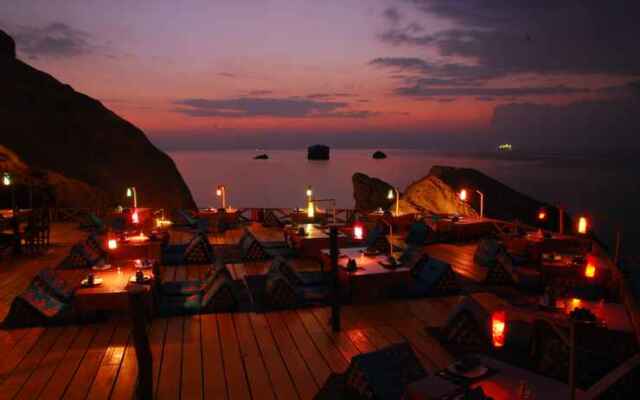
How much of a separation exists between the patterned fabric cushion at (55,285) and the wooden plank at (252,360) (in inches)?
96.2

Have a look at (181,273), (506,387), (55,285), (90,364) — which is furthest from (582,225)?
(55,285)

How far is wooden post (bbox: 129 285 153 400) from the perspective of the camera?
3939 mm

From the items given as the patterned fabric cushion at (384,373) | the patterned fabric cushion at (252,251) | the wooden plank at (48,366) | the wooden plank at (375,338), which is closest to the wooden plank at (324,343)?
the wooden plank at (375,338)

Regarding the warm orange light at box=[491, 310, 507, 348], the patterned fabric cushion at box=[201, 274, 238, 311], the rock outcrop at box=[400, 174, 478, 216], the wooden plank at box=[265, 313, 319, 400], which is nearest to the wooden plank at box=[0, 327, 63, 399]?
the patterned fabric cushion at box=[201, 274, 238, 311]

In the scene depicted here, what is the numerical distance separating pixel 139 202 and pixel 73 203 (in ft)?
50.6

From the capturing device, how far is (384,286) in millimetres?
7598

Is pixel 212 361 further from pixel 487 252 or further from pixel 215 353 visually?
pixel 487 252

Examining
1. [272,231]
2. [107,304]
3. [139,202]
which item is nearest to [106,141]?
[139,202]

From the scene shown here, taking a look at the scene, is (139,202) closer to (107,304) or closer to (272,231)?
(272,231)

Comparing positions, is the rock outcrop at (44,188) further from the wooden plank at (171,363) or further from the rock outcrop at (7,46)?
the rock outcrop at (7,46)

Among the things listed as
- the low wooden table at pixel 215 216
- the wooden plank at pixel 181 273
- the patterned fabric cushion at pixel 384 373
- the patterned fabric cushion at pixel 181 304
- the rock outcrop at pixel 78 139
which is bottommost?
the patterned fabric cushion at pixel 181 304

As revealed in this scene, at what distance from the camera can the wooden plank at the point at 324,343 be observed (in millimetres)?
5246

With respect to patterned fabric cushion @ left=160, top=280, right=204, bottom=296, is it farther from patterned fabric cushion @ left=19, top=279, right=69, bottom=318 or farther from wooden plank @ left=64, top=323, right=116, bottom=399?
patterned fabric cushion @ left=19, top=279, right=69, bottom=318

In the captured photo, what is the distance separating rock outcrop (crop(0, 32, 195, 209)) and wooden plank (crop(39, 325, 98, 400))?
2551 centimetres
